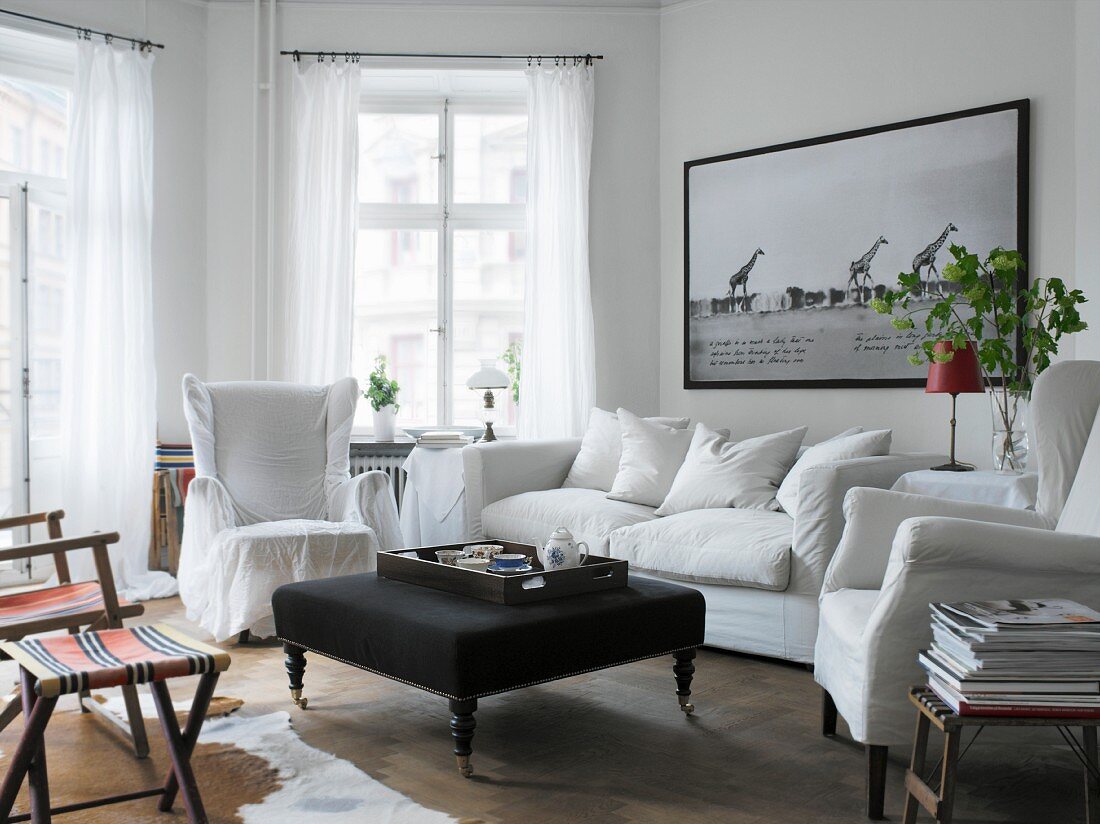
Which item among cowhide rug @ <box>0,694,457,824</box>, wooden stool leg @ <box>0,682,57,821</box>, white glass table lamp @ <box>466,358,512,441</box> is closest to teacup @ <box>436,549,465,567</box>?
cowhide rug @ <box>0,694,457,824</box>

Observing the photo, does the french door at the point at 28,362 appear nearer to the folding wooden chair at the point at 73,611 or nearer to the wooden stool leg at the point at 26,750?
the folding wooden chair at the point at 73,611

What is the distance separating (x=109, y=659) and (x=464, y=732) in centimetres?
86

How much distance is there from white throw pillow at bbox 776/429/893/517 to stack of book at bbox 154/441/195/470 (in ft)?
10.4

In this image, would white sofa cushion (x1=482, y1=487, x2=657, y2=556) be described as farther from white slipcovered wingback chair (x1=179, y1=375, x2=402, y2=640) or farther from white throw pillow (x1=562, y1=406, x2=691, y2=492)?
white slipcovered wingback chair (x1=179, y1=375, x2=402, y2=640)

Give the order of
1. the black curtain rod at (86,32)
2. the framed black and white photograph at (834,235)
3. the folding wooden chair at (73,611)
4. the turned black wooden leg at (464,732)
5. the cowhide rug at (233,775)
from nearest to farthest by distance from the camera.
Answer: the cowhide rug at (233,775)
the turned black wooden leg at (464,732)
the folding wooden chair at (73,611)
the framed black and white photograph at (834,235)
the black curtain rod at (86,32)

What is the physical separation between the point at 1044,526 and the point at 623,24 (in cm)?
397

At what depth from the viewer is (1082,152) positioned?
4.02m

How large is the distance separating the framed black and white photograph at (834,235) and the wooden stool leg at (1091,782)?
2.63 meters

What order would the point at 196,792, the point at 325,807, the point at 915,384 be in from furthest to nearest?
the point at 915,384 < the point at 325,807 < the point at 196,792

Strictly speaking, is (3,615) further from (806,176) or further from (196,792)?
(806,176)

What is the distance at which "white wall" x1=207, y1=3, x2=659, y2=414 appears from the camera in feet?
18.4

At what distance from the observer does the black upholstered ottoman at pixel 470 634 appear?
2.53 metres

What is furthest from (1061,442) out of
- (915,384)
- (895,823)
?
(915,384)

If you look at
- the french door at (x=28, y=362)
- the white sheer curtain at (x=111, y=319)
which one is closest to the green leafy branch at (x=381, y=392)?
the white sheer curtain at (x=111, y=319)
